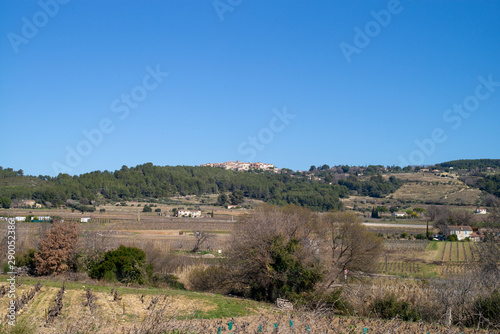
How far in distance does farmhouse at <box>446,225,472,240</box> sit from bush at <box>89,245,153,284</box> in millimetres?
60204

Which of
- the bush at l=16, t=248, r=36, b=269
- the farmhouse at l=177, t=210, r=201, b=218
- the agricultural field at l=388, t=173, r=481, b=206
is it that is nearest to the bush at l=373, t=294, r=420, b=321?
the bush at l=16, t=248, r=36, b=269

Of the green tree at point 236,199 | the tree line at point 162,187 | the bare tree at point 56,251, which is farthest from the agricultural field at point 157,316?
the green tree at point 236,199

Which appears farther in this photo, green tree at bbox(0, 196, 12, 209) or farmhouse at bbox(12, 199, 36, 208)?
farmhouse at bbox(12, 199, 36, 208)

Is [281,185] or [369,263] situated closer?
[369,263]

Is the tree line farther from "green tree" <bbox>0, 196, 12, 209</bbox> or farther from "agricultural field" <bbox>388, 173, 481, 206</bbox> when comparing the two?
"agricultural field" <bbox>388, 173, 481, 206</bbox>

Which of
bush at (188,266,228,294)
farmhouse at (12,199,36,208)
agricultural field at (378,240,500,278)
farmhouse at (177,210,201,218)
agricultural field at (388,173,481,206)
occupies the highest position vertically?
agricultural field at (388,173,481,206)

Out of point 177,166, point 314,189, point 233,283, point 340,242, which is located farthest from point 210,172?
point 233,283

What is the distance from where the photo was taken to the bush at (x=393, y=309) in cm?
1619

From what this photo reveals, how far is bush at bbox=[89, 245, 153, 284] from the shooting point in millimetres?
24188

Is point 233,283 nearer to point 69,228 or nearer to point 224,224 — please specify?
point 69,228

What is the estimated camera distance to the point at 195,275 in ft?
86.7

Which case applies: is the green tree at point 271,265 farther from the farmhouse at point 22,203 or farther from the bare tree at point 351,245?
the farmhouse at point 22,203

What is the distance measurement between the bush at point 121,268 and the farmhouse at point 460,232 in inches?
2370

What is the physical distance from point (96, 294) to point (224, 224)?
168 ft
